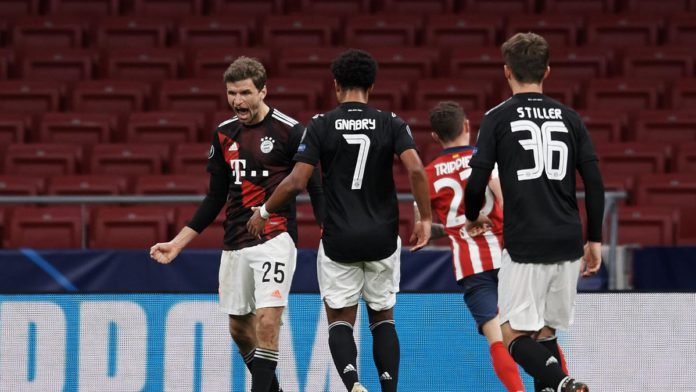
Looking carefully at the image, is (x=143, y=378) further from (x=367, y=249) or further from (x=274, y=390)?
(x=367, y=249)

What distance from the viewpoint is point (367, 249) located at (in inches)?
229

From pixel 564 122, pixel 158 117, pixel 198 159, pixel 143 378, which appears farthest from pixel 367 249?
pixel 158 117

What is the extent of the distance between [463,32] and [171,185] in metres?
5.00

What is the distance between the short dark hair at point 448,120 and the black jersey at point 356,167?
1.71ft

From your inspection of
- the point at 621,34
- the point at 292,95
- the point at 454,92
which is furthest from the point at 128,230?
the point at 621,34

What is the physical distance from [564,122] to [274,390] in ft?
7.49

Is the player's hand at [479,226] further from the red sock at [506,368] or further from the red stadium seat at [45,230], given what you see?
the red stadium seat at [45,230]

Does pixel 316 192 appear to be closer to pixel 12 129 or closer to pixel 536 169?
pixel 536 169

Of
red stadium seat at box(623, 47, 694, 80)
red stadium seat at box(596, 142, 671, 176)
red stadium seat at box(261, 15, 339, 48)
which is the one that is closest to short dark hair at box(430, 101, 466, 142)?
red stadium seat at box(596, 142, 671, 176)

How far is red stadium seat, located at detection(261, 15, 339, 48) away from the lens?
46.2 ft

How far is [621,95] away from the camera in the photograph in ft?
41.4

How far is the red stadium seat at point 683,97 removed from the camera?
41.2 feet

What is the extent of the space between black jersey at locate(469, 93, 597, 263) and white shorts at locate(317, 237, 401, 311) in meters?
0.86

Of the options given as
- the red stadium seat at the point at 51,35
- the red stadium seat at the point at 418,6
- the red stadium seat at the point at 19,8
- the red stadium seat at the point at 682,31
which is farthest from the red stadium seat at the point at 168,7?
the red stadium seat at the point at 682,31
